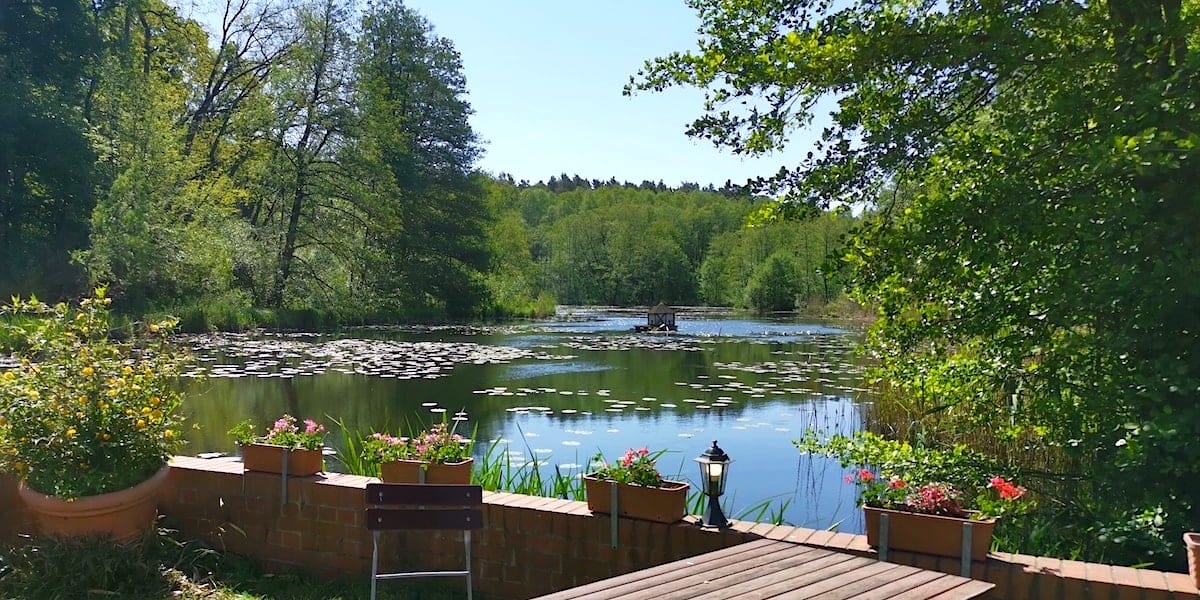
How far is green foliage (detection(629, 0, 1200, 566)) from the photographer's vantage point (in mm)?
3316

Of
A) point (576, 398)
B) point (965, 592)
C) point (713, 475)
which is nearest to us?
point (965, 592)

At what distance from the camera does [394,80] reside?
2939 cm

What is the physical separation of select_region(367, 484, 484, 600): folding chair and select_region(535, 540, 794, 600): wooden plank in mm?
584

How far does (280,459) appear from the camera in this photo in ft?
12.1

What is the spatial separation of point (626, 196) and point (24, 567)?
7348cm

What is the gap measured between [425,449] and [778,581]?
1.90 meters

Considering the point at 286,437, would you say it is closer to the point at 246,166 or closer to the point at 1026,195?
the point at 1026,195

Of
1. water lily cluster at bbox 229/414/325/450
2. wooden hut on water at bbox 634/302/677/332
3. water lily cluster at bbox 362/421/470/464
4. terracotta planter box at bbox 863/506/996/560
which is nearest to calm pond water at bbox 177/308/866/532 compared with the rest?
water lily cluster at bbox 362/421/470/464

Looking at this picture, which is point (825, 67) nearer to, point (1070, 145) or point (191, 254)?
point (1070, 145)

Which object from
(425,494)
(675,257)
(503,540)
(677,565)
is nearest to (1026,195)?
(677,565)

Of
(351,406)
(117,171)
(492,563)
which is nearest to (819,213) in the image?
(492,563)

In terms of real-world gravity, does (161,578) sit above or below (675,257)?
below

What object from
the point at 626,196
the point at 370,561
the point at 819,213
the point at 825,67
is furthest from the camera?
the point at 626,196

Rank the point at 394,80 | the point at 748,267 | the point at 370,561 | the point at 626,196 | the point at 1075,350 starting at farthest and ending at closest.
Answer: the point at 626,196, the point at 748,267, the point at 394,80, the point at 1075,350, the point at 370,561
